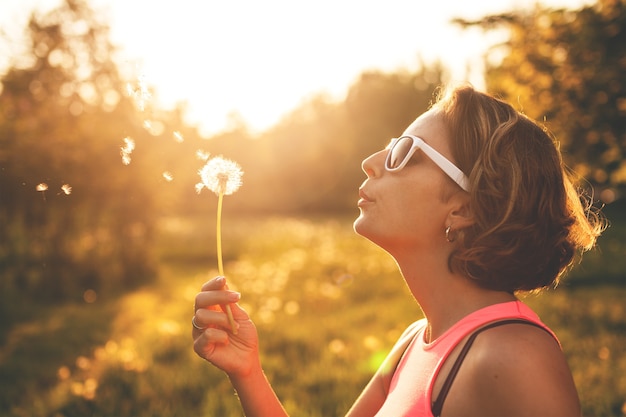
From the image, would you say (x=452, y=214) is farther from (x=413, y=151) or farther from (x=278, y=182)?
(x=278, y=182)

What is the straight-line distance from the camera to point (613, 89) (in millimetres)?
3986

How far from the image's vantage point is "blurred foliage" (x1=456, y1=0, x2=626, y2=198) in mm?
3936

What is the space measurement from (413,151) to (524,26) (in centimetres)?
348

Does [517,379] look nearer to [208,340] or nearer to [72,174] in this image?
[208,340]

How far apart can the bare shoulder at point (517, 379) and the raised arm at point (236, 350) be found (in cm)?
69

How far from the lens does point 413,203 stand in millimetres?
1801

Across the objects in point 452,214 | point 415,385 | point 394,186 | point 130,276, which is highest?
point 130,276

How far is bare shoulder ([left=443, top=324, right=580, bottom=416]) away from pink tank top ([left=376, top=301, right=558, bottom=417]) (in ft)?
0.28

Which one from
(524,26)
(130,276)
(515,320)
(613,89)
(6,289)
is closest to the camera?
(515,320)

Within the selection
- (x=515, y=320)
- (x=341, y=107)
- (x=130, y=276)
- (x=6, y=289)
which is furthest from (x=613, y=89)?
(x=341, y=107)

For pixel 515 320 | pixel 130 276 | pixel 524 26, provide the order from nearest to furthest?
pixel 515 320, pixel 524 26, pixel 130 276

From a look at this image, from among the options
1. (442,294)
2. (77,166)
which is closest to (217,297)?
(442,294)

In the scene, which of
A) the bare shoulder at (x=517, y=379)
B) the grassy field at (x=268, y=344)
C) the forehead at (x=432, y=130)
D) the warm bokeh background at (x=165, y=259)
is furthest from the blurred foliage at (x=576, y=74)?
the bare shoulder at (x=517, y=379)

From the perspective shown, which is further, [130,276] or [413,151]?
[130,276]
